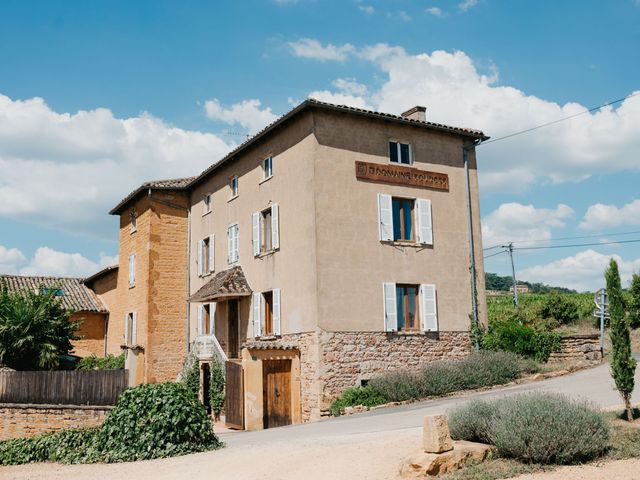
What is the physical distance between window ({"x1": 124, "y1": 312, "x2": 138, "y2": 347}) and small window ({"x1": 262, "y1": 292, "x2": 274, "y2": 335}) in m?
8.43

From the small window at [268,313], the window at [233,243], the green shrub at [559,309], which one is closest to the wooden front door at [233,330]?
the window at [233,243]

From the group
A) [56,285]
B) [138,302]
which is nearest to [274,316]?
[138,302]

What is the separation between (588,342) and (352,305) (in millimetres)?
8128

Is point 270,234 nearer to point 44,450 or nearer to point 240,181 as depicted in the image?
point 240,181

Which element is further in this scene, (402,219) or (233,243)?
(233,243)

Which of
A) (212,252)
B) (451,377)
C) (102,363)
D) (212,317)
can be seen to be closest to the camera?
(451,377)

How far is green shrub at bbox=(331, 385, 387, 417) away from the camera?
1698cm

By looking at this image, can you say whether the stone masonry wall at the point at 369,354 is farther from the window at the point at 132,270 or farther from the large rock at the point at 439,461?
the window at the point at 132,270

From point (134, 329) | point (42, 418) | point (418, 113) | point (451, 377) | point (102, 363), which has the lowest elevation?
point (42, 418)

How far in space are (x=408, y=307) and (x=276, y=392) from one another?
4685 mm

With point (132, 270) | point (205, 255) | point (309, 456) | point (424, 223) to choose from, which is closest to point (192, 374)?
point (205, 255)

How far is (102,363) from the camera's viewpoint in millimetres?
28734

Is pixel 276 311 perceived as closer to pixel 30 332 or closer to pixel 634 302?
pixel 30 332

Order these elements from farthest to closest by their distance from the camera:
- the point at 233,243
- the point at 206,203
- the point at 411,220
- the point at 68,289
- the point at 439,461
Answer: the point at 68,289, the point at 206,203, the point at 233,243, the point at 411,220, the point at 439,461
